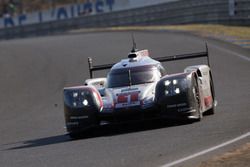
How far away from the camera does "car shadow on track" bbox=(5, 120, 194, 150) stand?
496 inches

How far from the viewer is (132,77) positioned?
45.4 feet

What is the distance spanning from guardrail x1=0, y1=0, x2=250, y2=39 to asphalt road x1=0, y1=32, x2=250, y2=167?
2761 mm

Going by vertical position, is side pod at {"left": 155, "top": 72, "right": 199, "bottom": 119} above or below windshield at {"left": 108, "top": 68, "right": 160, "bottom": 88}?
below

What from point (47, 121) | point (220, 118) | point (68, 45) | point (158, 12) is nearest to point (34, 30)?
point (158, 12)

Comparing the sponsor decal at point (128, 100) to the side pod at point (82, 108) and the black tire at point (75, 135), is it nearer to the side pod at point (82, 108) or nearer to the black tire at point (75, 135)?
the side pod at point (82, 108)

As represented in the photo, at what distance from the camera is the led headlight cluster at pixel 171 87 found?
41.8 feet

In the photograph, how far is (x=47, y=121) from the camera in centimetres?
1620

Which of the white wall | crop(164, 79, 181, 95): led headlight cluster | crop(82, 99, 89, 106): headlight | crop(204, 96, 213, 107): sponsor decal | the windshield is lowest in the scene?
crop(204, 96, 213, 107): sponsor decal

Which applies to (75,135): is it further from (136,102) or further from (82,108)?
(136,102)

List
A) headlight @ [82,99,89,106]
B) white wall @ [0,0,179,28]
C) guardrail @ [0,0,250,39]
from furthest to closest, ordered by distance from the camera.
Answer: white wall @ [0,0,179,28], guardrail @ [0,0,250,39], headlight @ [82,99,89,106]

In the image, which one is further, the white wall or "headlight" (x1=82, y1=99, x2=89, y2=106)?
the white wall

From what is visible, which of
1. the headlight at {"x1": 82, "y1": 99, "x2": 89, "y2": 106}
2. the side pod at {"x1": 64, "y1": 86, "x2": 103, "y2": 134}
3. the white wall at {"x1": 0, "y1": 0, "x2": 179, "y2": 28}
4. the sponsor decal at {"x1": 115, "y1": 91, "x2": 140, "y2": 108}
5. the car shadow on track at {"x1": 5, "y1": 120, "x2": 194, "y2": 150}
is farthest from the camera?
the white wall at {"x1": 0, "y1": 0, "x2": 179, "y2": 28}

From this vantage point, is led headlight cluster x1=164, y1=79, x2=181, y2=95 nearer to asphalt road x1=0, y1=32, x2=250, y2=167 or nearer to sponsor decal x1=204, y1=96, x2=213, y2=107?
asphalt road x1=0, y1=32, x2=250, y2=167

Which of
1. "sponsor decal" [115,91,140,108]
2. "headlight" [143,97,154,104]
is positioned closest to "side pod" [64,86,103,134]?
"sponsor decal" [115,91,140,108]
